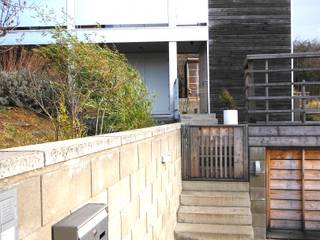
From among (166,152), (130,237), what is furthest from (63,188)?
(166,152)

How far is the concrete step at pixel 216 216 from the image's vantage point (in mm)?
7238

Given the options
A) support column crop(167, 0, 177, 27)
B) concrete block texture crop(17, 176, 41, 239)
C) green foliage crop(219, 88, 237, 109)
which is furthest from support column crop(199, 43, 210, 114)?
concrete block texture crop(17, 176, 41, 239)

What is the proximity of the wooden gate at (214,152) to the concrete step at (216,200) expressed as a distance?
0.46 metres

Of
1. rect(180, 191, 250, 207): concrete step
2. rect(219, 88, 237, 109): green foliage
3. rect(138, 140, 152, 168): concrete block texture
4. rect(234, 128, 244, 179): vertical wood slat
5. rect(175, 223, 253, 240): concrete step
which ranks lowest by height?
rect(175, 223, 253, 240): concrete step

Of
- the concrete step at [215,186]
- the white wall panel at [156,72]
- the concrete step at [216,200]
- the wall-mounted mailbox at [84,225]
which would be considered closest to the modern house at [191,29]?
the white wall panel at [156,72]

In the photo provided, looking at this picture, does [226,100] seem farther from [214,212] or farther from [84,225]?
[84,225]

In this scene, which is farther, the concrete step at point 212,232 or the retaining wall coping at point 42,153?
the concrete step at point 212,232

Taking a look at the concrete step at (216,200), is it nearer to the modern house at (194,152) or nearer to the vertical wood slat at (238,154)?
the modern house at (194,152)

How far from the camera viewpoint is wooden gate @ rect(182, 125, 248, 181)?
8172 mm

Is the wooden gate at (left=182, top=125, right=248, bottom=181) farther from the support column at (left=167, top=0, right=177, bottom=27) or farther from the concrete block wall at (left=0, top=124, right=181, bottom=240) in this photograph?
the support column at (left=167, top=0, right=177, bottom=27)

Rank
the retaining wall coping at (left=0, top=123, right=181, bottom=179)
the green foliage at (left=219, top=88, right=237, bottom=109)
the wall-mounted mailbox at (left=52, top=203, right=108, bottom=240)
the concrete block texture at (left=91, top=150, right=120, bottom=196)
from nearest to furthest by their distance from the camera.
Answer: the retaining wall coping at (left=0, top=123, right=181, bottom=179) → the wall-mounted mailbox at (left=52, top=203, right=108, bottom=240) → the concrete block texture at (left=91, top=150, right=120, bottom=196) → the green foliage at (left=219, top=88, right=237, bottom=109)

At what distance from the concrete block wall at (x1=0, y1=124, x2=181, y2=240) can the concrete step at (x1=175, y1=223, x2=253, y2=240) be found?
0.72m

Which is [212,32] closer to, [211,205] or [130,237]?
[211,205]

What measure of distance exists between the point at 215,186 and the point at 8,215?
659 centimetres
